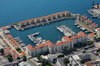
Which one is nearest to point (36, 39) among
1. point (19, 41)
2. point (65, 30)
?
point (19, 41)

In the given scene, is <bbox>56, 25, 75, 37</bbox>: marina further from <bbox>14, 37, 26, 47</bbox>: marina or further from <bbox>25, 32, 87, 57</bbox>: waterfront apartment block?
<bbox>14, 37, 26, 47</bbox>: marina

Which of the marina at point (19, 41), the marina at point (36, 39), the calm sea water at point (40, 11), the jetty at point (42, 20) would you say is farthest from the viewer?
the jetty at point (42, 20)

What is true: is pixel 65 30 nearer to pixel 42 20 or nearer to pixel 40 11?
pixel 42 20

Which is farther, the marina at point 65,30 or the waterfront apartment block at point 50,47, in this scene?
the marina at point 65,30

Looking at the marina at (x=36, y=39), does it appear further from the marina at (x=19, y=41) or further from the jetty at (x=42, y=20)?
the jetty at (x=42, y=20)

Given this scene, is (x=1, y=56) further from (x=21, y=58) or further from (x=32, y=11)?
(x=32, y=11)

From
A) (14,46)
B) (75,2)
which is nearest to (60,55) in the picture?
(14,46)

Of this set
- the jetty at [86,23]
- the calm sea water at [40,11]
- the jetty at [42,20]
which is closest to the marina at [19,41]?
the calm sea water at [40,11]
